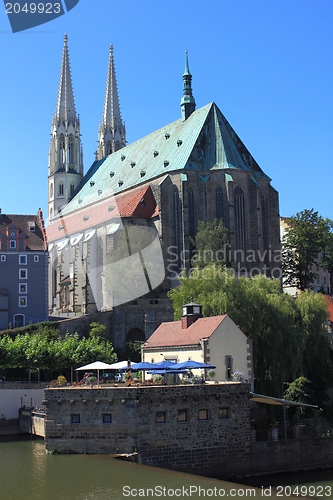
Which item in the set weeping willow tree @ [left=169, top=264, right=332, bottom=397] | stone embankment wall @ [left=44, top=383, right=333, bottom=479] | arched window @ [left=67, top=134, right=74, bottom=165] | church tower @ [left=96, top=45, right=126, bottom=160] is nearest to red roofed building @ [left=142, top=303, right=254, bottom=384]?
weeping willow tree @ [left=169, top=264, right=332, bottom=397]

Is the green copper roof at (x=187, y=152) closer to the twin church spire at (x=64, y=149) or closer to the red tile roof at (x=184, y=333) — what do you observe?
the twin church spire at (x=64, y=149)

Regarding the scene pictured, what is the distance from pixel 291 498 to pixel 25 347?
29.5m

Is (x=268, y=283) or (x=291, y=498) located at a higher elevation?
(x=268, y=283)

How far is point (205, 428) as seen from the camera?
1318 inches

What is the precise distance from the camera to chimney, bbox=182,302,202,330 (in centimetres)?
4572

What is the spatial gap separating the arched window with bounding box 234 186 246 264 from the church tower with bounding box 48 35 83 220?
38.1 metres

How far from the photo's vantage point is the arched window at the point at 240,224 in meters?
78.4

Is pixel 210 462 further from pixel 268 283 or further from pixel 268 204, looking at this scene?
pixel 268 204

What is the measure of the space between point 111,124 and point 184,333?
258 ft

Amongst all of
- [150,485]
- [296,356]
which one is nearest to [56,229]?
[296,356]

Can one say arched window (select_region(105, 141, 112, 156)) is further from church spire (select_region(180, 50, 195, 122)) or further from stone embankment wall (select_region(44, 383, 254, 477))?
stone embankment wall (select_region(44, 383, 254, 477))

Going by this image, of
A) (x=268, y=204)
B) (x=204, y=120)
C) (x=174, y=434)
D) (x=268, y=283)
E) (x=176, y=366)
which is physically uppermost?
(x=204, y=120)

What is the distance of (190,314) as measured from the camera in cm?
4622

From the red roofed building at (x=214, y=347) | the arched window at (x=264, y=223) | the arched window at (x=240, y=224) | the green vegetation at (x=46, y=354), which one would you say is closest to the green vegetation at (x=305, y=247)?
the arched window at (x=264, y=223)
